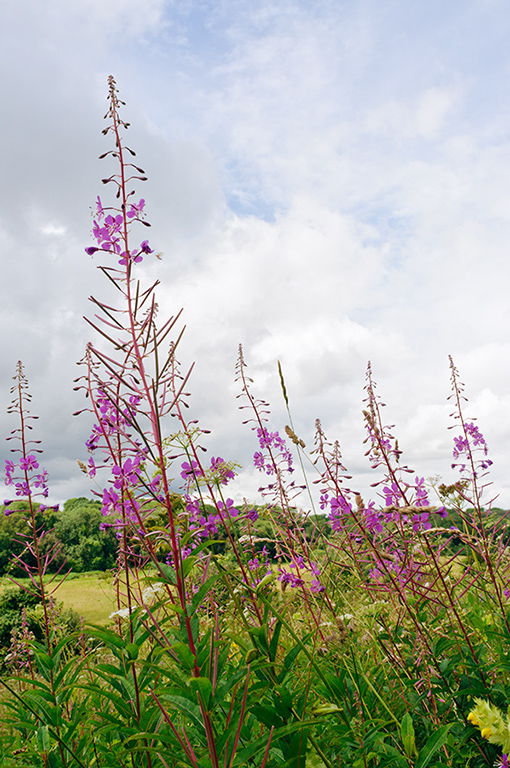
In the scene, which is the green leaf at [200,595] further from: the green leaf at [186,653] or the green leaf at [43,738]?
the green leaf at [43,738]

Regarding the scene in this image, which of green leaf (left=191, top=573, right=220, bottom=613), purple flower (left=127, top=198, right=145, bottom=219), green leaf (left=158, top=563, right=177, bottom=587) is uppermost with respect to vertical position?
purple flower (left=127, top=198, right=145, bottom=219)

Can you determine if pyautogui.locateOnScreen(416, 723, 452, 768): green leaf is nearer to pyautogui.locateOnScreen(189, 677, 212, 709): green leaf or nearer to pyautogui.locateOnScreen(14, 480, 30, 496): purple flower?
pyautogui.locateOnScreen(189, 677, 212, 709): green leaf

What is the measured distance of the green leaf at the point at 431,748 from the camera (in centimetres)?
158

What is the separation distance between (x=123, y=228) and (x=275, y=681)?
189 cm

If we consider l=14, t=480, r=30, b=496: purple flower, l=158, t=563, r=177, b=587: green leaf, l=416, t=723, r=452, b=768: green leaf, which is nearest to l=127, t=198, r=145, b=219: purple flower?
l=158, t=563, r=177, b=587: green leaf

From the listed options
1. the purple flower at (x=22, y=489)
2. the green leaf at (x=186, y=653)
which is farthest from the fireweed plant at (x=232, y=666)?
the purple flower at (x=22, y=489)

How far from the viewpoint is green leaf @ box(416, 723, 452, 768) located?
158 centimetres

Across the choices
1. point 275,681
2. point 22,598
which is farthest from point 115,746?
point 22,598

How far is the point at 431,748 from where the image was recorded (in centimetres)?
162

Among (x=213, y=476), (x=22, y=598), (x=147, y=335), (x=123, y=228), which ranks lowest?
(x=22, y=598)

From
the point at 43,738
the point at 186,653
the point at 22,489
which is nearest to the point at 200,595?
the point at 186,653

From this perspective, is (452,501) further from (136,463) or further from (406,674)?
(136,463)

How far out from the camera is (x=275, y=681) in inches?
60.6

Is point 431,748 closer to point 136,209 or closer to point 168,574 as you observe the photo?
point 168,574
